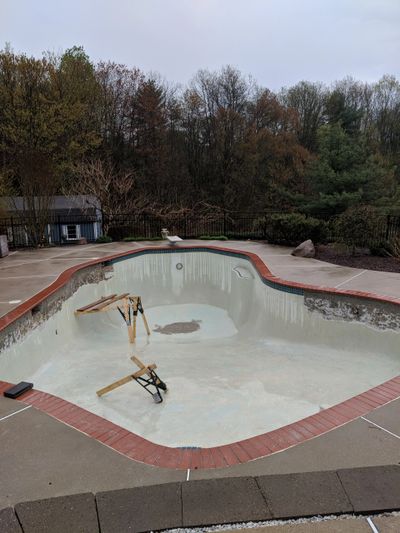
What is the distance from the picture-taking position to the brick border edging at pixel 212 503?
2.02 metres

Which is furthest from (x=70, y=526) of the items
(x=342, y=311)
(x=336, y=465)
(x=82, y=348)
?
(x=342, y=311)

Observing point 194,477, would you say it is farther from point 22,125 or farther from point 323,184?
point 22,125

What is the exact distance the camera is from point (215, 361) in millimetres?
6262

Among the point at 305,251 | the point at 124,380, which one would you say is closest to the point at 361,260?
the point at 305,251

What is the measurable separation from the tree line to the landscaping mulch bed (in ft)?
20.2

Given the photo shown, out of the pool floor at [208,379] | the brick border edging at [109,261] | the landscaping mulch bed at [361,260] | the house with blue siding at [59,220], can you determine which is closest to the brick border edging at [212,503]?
the pool floor at [208,379]

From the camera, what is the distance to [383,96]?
29.5 meters

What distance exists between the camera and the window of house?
16594mm

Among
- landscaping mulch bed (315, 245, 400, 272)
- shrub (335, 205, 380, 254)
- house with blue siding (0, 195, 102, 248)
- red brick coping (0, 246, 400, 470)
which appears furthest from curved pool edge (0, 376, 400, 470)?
house with blue siding (0, 195, 102, 248)

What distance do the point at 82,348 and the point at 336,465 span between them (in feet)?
18.2

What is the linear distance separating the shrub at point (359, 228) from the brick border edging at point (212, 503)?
905cm

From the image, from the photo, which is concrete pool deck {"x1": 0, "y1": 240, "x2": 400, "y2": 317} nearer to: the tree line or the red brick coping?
the red brick coping

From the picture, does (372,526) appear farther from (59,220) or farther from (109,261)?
(59,220)

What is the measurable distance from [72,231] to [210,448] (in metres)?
15.6
